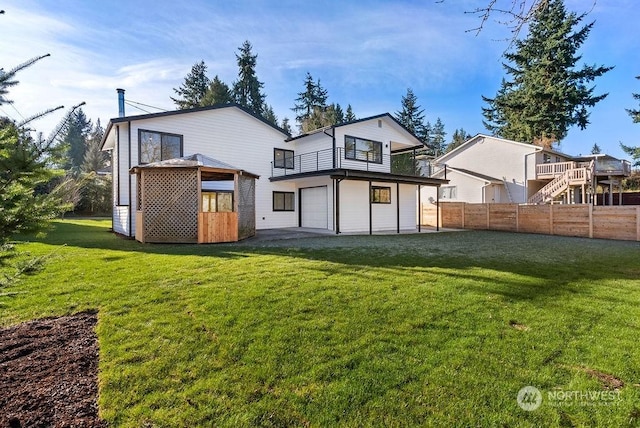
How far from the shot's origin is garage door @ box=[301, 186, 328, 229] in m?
17.7

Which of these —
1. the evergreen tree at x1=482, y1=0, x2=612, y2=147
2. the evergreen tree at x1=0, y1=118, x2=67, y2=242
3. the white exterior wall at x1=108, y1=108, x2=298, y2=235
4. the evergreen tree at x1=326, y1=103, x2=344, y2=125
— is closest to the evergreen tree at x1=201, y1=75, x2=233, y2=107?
the evergreen tree at x1=326, y1=103, x2=344, y2=125

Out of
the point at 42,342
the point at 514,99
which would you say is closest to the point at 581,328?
the point at 42,342

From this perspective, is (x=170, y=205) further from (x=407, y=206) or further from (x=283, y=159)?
(x=407, y=206)

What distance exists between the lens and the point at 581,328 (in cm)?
407

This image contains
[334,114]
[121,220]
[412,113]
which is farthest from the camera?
[412,113]

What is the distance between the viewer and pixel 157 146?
14727mm

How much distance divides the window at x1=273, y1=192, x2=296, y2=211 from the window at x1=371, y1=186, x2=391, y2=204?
4.83 m

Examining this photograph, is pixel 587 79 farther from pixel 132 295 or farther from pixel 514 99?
pixel 132 295

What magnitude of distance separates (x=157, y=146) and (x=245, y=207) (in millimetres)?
5376

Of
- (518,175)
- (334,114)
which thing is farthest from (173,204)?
(334,114)

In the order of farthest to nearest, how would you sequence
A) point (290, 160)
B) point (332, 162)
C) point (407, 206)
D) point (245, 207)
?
point (407, 206), point (290, 160), point (332, 162), point (245, 207)

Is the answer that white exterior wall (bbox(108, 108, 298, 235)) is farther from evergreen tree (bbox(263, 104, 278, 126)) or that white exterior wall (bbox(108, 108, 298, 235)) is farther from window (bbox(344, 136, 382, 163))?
evergreen tree (bbox(263, 104, 278, 126))
